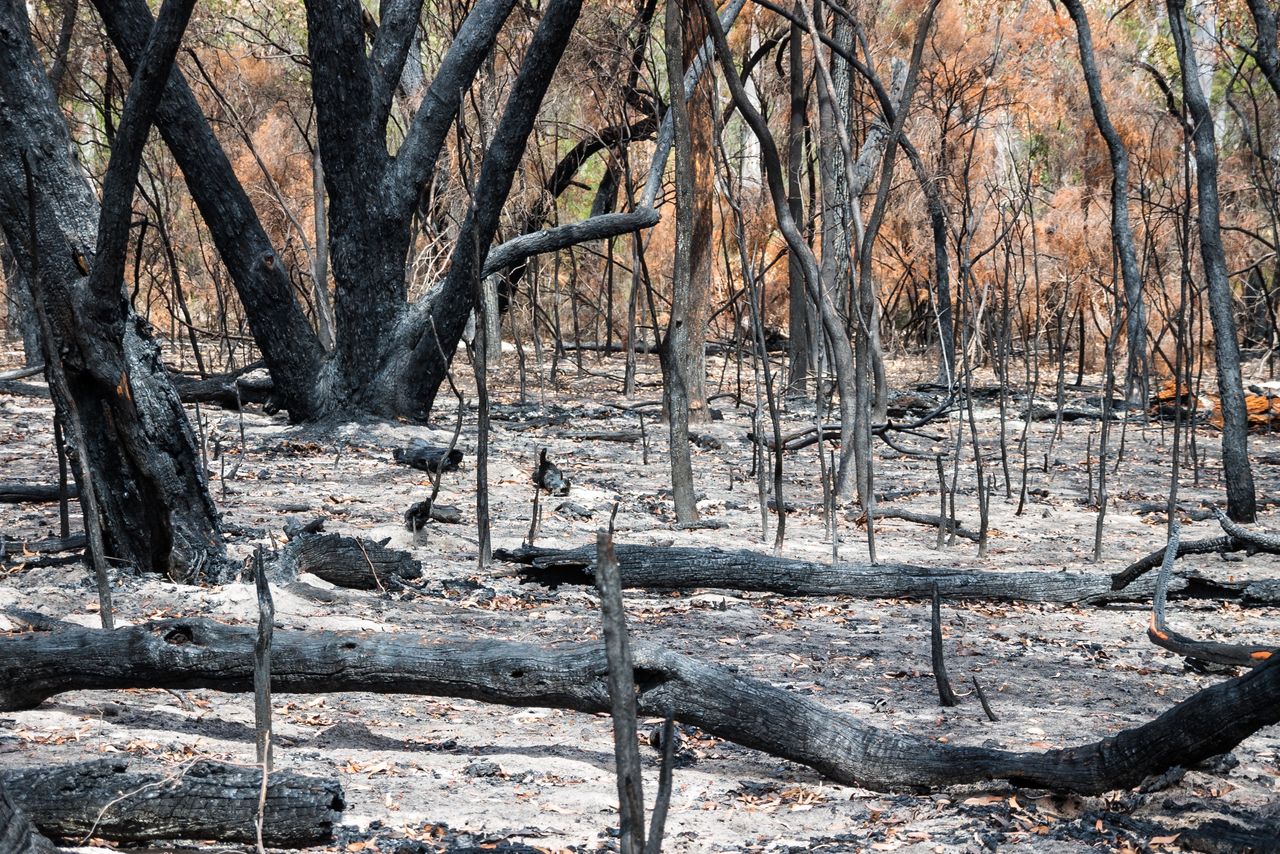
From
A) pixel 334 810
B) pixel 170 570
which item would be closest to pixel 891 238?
pixel 170 570

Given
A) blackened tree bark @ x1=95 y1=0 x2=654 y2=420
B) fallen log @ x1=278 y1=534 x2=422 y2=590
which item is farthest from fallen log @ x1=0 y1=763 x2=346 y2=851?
blackened tree bark @ x1=95 y1=0 x2=654 y2=420

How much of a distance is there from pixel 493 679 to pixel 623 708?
1.51m

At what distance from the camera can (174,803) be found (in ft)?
7.27

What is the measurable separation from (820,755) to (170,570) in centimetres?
274

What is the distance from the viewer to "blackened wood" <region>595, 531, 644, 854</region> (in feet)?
5.01

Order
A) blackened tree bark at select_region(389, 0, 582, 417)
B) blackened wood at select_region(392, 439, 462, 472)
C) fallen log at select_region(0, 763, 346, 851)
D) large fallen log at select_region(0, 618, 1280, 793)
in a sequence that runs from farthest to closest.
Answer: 1. blackened tree bark at select_region(389, 0, 582, 417)
2. blackened wood at select_region(392, 439, 462, 472)
3. large fallen log at select_region(0, 618, 1280, 793)
4. fallen log at select_region(0, 763, 346, 851)

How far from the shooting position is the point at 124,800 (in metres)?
2.20

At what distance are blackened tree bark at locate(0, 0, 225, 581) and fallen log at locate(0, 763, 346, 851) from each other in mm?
1849

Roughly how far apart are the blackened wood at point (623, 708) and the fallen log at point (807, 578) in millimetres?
3167

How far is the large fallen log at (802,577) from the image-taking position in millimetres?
4762

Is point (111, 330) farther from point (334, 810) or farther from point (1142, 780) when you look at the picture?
point (1142, 780)

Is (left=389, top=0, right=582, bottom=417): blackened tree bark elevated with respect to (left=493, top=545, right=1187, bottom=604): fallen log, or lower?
elevated

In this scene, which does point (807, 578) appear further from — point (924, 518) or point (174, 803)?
point (174, 803)

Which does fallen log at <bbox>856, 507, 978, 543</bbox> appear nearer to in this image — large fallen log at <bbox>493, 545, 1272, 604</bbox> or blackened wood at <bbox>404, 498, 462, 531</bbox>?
large fallen log at <bbox>493, 545, 1272, 604</bbox>
